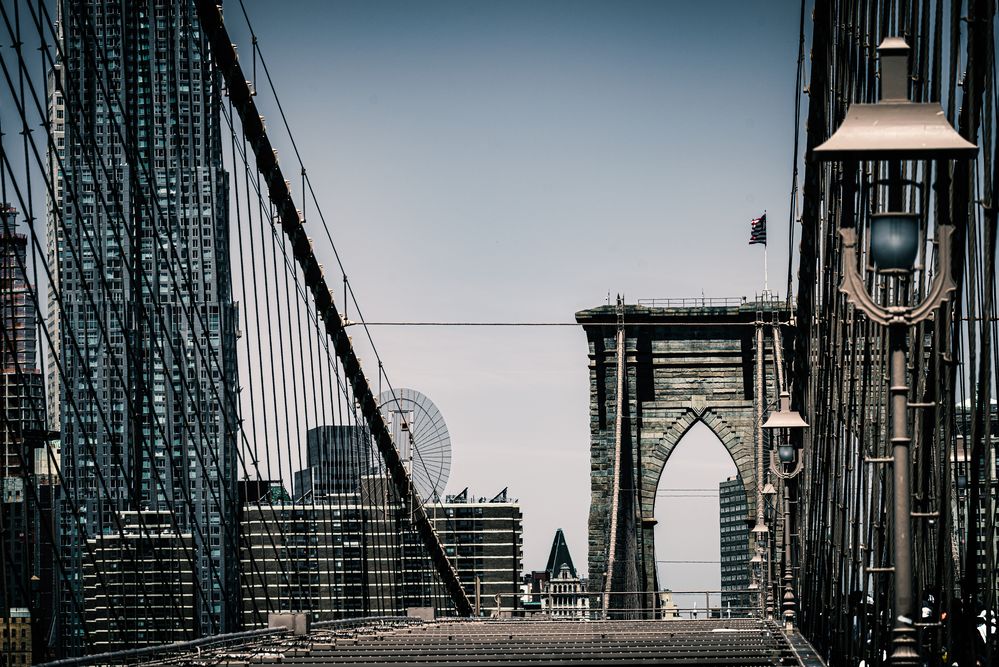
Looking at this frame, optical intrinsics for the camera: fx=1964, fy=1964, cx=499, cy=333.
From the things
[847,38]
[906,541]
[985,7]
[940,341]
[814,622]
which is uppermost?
[847,38]

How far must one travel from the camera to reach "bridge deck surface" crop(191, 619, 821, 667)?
15.5 metres

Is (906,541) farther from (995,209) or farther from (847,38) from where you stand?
(847,38)

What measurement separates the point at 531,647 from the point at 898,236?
981 cm

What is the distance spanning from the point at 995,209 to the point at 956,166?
0.38 metres

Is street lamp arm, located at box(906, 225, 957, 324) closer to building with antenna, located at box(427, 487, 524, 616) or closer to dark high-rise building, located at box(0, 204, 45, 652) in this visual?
dark high-rise building, located at box(0, 204, 45, 652)

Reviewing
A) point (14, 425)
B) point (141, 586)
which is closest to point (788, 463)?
point (141, 586)

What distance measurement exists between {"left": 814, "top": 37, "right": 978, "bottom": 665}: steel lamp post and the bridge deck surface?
252 inches

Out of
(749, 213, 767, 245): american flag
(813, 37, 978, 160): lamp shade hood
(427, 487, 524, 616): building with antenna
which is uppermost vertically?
(749, 213, 767, 245): american flag

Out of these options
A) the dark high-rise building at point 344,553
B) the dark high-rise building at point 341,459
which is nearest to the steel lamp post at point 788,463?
the dark high-rise building at point 344,553

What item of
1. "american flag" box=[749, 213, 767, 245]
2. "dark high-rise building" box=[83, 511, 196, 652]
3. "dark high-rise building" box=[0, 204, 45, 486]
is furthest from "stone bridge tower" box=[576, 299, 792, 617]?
"dark high-rise building" box=[0, 204, 45, 486]

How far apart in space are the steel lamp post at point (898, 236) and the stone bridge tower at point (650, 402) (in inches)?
1893

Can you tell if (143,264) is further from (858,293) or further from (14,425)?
(858,293)

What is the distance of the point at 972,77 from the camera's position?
10.1m

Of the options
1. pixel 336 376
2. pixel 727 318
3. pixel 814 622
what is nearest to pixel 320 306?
pixel 336 376
